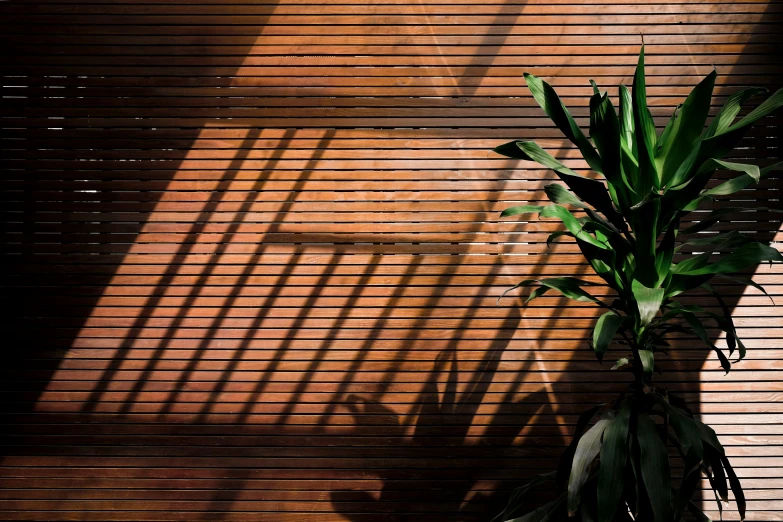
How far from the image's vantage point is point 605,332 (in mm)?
1683

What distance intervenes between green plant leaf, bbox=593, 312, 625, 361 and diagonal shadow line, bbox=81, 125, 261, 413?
1776 millimetres

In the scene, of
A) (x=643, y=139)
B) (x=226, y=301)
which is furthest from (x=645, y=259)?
(x=226, y=301)

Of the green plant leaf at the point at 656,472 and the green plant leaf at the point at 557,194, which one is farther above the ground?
the green plant leaf at the point at 557,194

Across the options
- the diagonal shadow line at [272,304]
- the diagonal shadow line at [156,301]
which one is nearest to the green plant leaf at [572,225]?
the diagonal shadow line at [272,304]

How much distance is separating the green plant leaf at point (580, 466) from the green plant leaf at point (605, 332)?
28 centimetres

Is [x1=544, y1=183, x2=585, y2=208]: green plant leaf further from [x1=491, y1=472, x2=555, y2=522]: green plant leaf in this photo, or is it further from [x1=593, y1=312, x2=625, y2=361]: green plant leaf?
[x1=491, y1=472, x2=555, y2=522]: green plant leaf

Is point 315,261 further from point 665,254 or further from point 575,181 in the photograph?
point 665,254

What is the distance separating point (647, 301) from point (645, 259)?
0.18 meters

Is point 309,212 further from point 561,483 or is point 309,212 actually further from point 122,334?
point 561,483

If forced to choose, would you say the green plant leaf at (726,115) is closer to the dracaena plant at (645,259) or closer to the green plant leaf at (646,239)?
the dracaena plant at (645,259)

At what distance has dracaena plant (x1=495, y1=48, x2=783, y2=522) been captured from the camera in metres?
1.66

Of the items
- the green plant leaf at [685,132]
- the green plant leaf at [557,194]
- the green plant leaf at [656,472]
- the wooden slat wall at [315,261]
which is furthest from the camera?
the wooden slat wall at [315,261]

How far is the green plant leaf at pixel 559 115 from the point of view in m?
1.83

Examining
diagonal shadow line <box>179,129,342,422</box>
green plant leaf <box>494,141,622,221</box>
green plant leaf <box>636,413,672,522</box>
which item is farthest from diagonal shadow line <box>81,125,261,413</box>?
green plant leaf <box>636,413,672,522</box>
